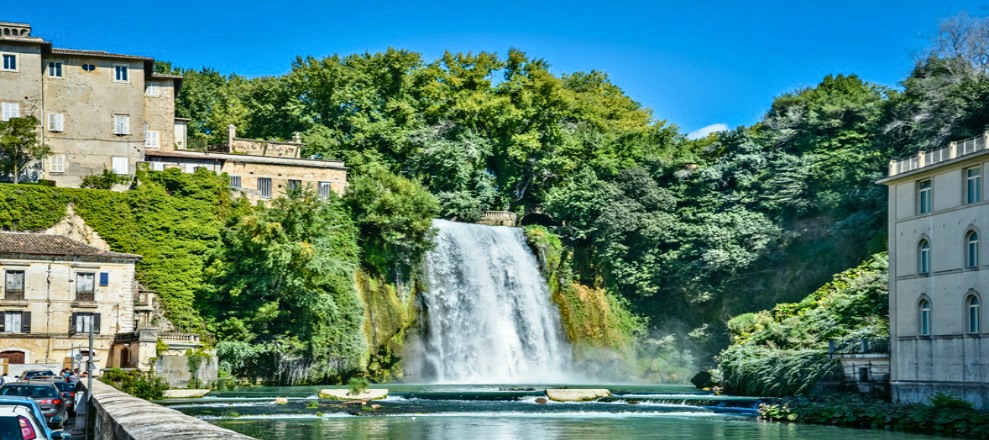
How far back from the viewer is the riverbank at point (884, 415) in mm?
36222

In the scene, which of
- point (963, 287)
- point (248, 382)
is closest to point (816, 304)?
point (963, 287)

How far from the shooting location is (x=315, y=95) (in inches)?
3059

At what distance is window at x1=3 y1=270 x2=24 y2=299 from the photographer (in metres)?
53.2

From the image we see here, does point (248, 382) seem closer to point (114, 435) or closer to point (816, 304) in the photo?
point (816, 304)

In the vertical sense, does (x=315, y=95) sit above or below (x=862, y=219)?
above

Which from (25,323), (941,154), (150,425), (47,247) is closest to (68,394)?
(150,425)

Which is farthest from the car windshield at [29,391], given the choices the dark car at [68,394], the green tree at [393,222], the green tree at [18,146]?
the green tree at [393,222]

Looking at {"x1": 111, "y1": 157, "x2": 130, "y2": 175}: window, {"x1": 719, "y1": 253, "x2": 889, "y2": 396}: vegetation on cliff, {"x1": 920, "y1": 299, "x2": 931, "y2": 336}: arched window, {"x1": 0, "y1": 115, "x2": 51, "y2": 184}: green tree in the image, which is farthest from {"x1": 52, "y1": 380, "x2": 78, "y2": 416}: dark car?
{"x1": 111, "y1": 157, "x2": 130, "y2": 175}: window

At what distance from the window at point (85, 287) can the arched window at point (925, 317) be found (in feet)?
116

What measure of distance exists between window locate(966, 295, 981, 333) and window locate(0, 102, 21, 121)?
4657 centimetres

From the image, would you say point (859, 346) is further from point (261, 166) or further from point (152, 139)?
point (152, 139)

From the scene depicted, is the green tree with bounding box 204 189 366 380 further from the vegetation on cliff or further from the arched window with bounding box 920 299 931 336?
the arched window with bounding box 920 299 931 336

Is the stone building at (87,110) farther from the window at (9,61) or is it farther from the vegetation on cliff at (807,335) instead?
the vegetation on cliff at (807,335)

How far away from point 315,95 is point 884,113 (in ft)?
114
